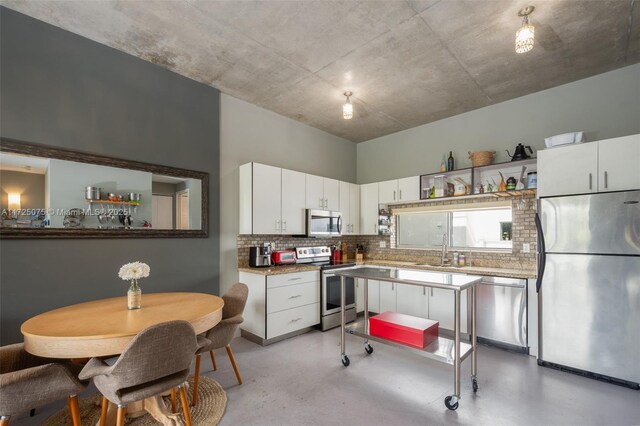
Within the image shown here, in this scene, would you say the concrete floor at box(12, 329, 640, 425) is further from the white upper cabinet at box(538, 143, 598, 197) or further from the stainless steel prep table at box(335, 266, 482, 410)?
the white upper cabinet at box(538, 143, 598, 197)

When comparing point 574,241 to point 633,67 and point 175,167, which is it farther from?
point 175,167

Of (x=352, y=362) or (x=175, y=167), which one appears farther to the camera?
(x=175, y=167)

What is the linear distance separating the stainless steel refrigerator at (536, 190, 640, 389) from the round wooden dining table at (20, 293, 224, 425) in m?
3.24

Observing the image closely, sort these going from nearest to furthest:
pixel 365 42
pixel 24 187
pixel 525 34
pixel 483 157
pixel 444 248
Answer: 1. pixel 525 34
2. pixel 24 187
3. pixel 365 42
4. pixel 483 157
5. pixel 444 248

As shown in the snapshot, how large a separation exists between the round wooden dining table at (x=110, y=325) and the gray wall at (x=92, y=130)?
0.55m

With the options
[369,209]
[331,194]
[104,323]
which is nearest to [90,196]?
[104,323]

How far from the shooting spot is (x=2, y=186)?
2400mm

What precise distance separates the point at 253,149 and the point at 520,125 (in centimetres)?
362

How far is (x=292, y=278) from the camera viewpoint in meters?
3.83

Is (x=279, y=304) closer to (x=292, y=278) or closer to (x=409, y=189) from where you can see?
(x=292, y=278)

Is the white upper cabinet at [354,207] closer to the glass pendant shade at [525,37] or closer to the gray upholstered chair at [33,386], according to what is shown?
the glass pendant shade at [525,37]

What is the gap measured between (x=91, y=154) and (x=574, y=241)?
4.74 m

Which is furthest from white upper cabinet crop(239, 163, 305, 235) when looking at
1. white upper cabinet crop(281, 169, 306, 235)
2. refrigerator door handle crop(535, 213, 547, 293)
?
refrigerator door handle crop(535, 213, 547, 293)

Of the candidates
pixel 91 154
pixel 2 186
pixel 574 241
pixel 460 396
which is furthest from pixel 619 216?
pixel 2 186
